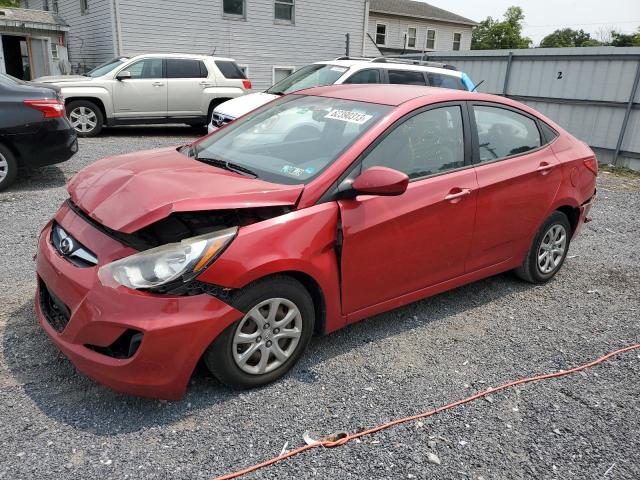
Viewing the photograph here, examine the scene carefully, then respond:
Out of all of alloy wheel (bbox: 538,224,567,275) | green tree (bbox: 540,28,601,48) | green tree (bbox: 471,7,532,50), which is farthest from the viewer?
green tree (bbox: 540,28,601,48)

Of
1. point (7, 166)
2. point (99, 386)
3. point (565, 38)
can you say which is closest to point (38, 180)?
point (7, 166)

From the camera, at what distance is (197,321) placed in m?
2.61

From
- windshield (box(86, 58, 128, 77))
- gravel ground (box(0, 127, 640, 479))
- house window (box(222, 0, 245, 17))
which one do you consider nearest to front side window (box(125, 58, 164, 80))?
windshield (box(86, 58, 128, 77))

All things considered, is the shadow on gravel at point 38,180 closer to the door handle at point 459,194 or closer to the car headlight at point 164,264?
the car headlight at point 164,264

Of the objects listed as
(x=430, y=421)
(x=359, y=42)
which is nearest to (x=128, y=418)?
(x=430, y=421)

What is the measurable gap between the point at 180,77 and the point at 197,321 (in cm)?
1038

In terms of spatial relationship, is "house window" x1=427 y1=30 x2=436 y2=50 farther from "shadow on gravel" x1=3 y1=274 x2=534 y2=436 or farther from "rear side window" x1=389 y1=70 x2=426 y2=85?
"shadow on gravel" x1=3 y1=274 x2=534 y2=436

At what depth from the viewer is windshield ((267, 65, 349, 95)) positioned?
922 centimetres

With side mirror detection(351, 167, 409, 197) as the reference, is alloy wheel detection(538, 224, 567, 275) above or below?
below

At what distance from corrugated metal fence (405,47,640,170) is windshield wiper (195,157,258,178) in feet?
33.8

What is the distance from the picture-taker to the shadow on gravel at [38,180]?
6.91m

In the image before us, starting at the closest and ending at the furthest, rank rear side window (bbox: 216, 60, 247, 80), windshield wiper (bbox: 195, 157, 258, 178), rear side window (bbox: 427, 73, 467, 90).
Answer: windshield wiper (bbox: 195, 157, 258, 178)
rear side window (bbox: 427, 73, 467, 90)
rear side window (bbox: 216, 60, 247, 80)

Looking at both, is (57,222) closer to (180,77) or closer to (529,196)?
(529,196)

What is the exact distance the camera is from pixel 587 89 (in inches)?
461
